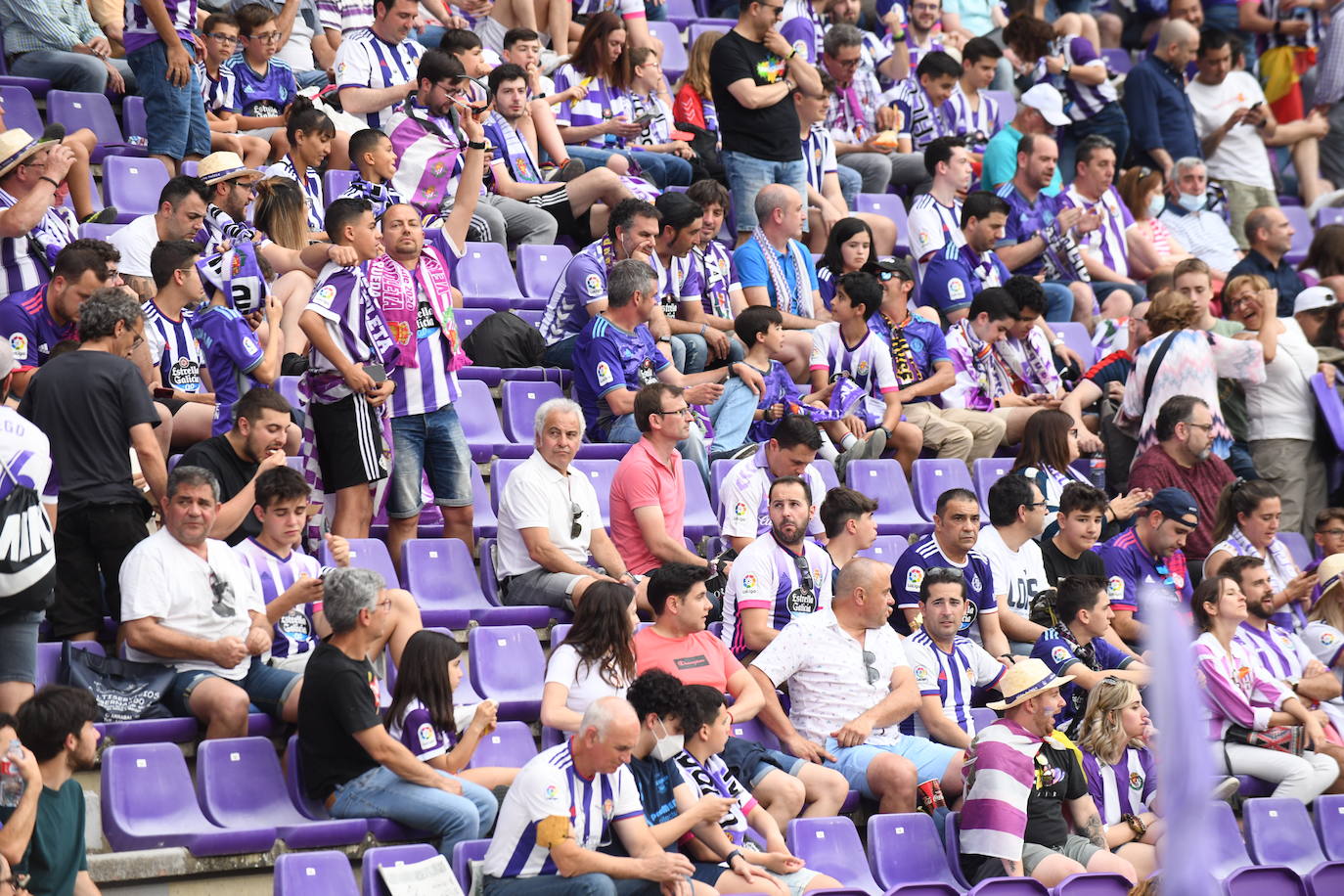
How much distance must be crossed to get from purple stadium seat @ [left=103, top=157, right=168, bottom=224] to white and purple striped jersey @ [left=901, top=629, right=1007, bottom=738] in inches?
163

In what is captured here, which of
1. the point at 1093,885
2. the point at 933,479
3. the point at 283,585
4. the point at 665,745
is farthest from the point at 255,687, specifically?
the point at 933,479

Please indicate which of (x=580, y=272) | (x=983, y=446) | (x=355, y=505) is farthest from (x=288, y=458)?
(x=983, y=446)

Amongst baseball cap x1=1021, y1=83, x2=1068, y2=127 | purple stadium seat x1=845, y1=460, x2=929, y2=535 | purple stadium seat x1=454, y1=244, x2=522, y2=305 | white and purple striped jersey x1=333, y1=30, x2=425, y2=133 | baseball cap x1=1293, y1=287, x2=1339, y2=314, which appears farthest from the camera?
baseball cap x1=1021, y1=83, x2=1068, y2=127

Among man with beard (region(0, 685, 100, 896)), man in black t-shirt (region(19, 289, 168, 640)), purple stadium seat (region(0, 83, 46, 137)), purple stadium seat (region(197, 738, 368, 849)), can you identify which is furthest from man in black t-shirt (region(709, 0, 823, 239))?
man with beard (region(0, 685, 100, 896))

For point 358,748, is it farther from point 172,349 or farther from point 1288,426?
point 1288,426

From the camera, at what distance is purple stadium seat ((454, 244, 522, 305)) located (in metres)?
8.42

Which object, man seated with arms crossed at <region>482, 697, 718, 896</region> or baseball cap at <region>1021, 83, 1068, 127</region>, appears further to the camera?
baseball cap at <region>1021, 83, 1068, 127</region>

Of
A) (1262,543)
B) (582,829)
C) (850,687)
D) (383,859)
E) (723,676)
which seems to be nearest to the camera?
(383,859)

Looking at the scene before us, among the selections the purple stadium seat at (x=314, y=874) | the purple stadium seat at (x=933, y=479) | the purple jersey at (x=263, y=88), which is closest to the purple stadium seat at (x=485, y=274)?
the purple jersey at (x=263, y=88)

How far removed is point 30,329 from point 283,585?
158 cm

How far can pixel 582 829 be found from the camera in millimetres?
5059

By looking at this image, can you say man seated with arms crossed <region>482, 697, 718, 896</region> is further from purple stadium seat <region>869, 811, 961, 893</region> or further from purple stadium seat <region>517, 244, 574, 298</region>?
purple stadium seat <region>517, 244, 574, 298</region>

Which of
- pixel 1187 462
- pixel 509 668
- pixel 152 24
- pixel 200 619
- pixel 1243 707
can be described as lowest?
pixel 1243 707

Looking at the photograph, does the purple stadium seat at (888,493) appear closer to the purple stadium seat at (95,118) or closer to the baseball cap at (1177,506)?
the baseball cap at (1177,506)
